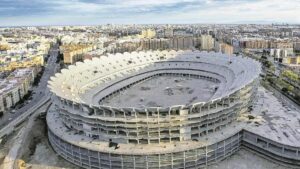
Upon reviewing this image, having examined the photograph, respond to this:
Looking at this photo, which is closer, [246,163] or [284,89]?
[246,163]

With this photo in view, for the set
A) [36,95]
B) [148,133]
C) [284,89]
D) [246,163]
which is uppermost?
[148,133]

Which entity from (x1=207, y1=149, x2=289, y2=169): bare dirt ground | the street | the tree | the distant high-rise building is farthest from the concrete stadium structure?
the distant high-rise building

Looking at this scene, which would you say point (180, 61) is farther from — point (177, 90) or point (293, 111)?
point (293, 111)

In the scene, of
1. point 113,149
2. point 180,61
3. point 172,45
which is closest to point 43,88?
point 180,61

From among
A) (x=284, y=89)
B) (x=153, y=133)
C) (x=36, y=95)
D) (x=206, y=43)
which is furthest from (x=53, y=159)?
(x=206, y=43)

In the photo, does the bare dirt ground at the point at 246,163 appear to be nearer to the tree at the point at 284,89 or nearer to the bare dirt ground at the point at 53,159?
the bare dirt ground at the point at 53,159

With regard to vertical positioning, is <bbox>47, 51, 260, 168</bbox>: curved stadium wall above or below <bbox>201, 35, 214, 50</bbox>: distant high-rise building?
below

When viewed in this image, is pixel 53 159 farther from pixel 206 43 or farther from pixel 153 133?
pixel 206 43

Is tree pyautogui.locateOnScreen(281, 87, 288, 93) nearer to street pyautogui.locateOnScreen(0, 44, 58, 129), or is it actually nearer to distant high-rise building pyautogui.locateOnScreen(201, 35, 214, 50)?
street pyautogui.locateOnScreen(0, 44, 58, 129)

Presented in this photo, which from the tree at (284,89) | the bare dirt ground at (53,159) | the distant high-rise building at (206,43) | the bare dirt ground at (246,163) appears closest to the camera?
the bare dirt ground at (246,163)

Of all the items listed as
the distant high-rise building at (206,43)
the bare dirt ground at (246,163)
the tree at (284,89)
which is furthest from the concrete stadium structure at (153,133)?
the distant high-rise building at (206,43)

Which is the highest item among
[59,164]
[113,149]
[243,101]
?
[243,101]
